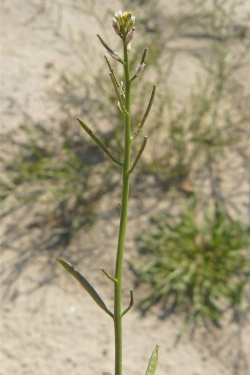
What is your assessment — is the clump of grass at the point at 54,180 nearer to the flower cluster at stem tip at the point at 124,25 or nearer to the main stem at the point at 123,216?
the main stem at the point at 123,216

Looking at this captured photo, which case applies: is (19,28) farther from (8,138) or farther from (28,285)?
(28,285)

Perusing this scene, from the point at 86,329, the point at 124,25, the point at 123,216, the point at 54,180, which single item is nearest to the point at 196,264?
the point at 86,329

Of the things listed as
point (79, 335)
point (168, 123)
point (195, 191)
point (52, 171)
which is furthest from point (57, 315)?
point (168, 123)

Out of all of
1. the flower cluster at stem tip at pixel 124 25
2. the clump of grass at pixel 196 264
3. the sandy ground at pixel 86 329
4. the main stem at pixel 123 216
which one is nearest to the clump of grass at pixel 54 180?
the sandy ground at pixel 86 329

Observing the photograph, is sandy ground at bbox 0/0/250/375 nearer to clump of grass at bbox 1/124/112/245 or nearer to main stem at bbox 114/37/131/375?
clump of grass at bbox 1/124/112/245

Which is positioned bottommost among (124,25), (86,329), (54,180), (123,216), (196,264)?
(123,216)

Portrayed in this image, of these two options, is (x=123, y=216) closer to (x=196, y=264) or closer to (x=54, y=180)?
(x=196, y=264)

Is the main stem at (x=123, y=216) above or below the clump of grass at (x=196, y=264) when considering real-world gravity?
below

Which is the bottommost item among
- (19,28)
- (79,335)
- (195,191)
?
(79,335)
